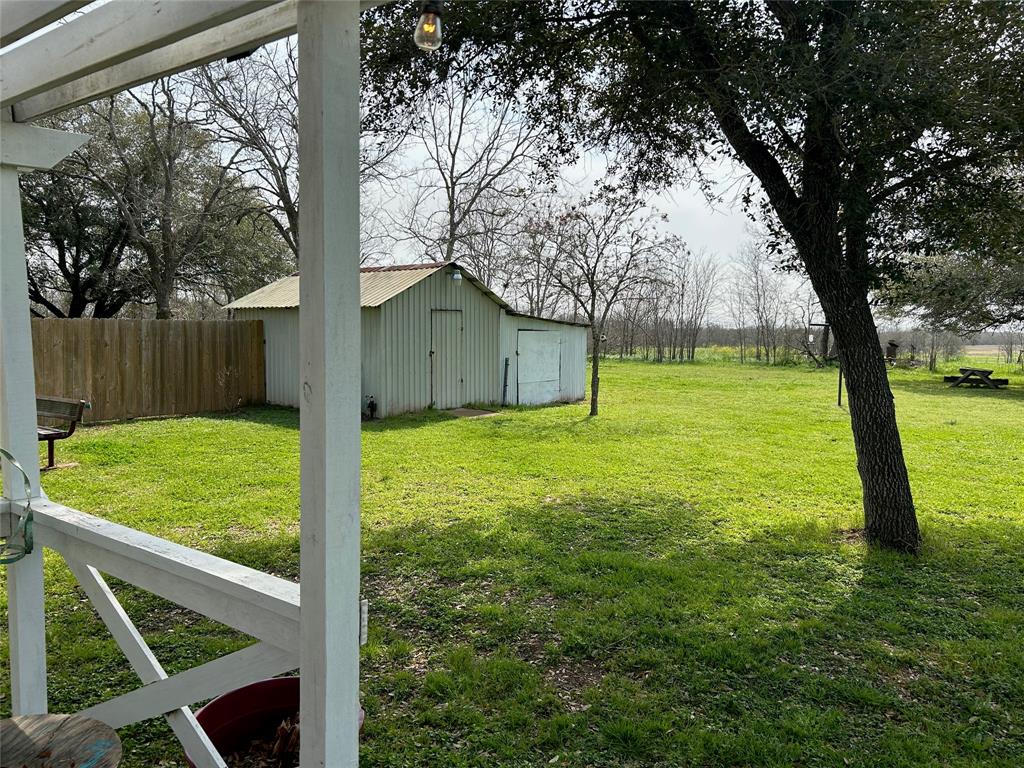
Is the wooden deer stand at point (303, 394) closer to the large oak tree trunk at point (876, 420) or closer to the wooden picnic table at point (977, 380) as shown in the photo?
Result: the large oak tree trunk at point (876, 420)

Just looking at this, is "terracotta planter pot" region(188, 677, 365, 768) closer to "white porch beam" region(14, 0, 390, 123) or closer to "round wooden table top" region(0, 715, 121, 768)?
"round wooden table top" region(0, 715, 121, 768)

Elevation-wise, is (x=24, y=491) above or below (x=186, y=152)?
below

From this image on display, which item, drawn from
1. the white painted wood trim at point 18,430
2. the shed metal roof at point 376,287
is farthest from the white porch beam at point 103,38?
the shed metal roof at point 376,287

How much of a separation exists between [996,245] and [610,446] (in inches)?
193

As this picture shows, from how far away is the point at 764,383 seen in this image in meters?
17.6

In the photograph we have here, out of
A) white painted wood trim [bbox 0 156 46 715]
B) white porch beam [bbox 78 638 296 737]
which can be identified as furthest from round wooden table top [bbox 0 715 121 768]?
white painted wood trim [bbox 0 156 46 715]

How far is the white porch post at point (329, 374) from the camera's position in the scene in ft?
4.20

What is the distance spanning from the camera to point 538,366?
13.3m

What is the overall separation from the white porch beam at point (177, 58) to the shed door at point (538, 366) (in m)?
10.9

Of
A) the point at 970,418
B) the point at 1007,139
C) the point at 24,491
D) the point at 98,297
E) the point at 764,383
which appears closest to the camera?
the point at 24,491

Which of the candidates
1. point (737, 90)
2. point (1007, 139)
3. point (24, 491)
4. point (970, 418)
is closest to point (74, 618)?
point (24, 491)

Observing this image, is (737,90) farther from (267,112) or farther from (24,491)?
(267,112)

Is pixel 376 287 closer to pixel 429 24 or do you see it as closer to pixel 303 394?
pixel 429 24

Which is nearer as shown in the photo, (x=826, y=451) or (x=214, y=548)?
(x=214, y=548)
